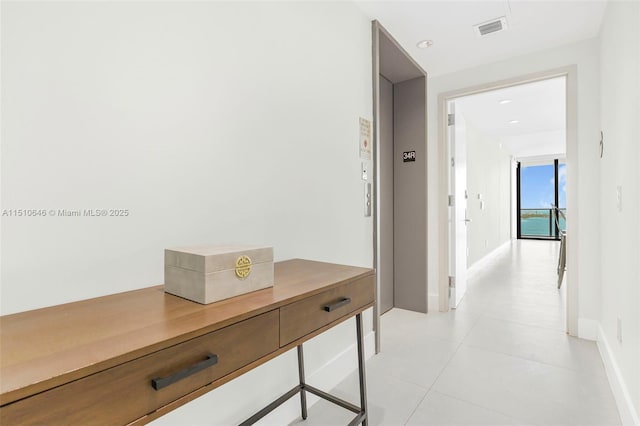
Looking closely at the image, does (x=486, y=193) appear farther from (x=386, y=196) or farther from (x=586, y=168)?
(x=386, y=196)

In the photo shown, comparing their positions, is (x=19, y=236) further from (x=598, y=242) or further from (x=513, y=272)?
(x=513, y=272)

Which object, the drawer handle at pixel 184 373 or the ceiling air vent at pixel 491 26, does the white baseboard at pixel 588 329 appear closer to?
the ceiling air vent at pixel 491 26

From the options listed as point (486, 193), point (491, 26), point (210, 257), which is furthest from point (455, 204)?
point (486, 193)

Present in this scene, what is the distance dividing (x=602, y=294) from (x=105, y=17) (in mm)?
3303

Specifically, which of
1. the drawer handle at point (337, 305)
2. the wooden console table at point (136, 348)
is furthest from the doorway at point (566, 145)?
the wooden console table at point (136, 348)

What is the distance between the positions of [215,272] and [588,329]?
120 inches

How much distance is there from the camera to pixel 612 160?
1.97 m

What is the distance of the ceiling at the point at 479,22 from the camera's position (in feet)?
7.18

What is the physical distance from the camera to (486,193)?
659cm

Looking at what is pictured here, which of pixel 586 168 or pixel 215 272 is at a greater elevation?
pixel 586 168

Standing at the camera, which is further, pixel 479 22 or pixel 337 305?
pixel 479 22

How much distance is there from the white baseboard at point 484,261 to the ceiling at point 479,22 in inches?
130

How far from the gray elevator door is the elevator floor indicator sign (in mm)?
128

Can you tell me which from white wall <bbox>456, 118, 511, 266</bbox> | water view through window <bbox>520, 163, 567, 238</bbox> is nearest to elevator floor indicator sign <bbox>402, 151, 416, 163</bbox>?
white wall <bbox>456, 118, 511, 266</bbox>
